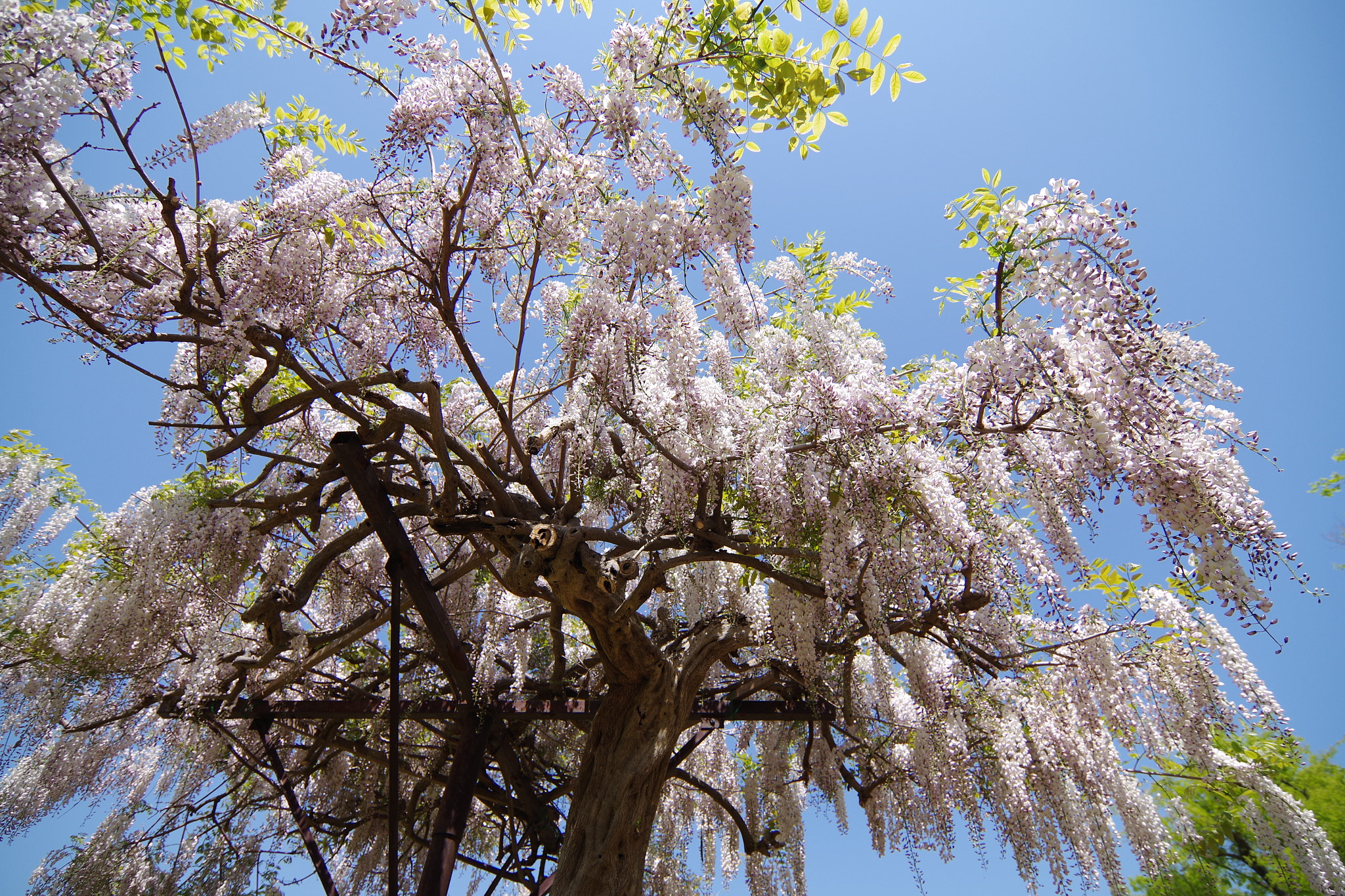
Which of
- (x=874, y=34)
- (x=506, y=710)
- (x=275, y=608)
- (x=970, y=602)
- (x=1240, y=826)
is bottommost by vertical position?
(x=275, y=608)

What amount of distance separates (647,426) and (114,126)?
8.82 feet

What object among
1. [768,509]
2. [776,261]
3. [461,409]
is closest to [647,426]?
[768,509]

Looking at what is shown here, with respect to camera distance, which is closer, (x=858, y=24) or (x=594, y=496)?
(x=858, y=24)

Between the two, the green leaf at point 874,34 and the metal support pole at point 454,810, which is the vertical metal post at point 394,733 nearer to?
the metal support pole at point 454,810

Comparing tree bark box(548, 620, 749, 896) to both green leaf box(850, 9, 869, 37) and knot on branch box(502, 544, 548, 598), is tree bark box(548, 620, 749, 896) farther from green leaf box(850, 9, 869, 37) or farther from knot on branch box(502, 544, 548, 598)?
green leaf box(850, 9, 869, 37)

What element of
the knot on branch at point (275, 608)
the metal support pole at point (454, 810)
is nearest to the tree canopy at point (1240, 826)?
the metal support pole at point (454, 810)

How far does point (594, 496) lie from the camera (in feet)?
13.6

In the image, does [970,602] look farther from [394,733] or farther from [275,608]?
[275,608]

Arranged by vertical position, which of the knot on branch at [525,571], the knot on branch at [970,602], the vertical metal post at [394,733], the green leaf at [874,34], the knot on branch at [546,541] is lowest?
the vertical metal post at [394,733]

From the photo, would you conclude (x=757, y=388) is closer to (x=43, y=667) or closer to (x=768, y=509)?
(x=768, y=509)

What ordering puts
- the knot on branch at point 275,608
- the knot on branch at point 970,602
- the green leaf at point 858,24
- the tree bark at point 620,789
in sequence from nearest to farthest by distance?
the green leaf at point 858,24
the knot on branch at point 275,608
the tree bark at point 620,789
the knot on branch at point 970,602

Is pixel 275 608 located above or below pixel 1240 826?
below

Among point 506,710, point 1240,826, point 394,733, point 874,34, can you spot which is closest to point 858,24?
point 874,34

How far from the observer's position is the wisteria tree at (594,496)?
2.58 meters
